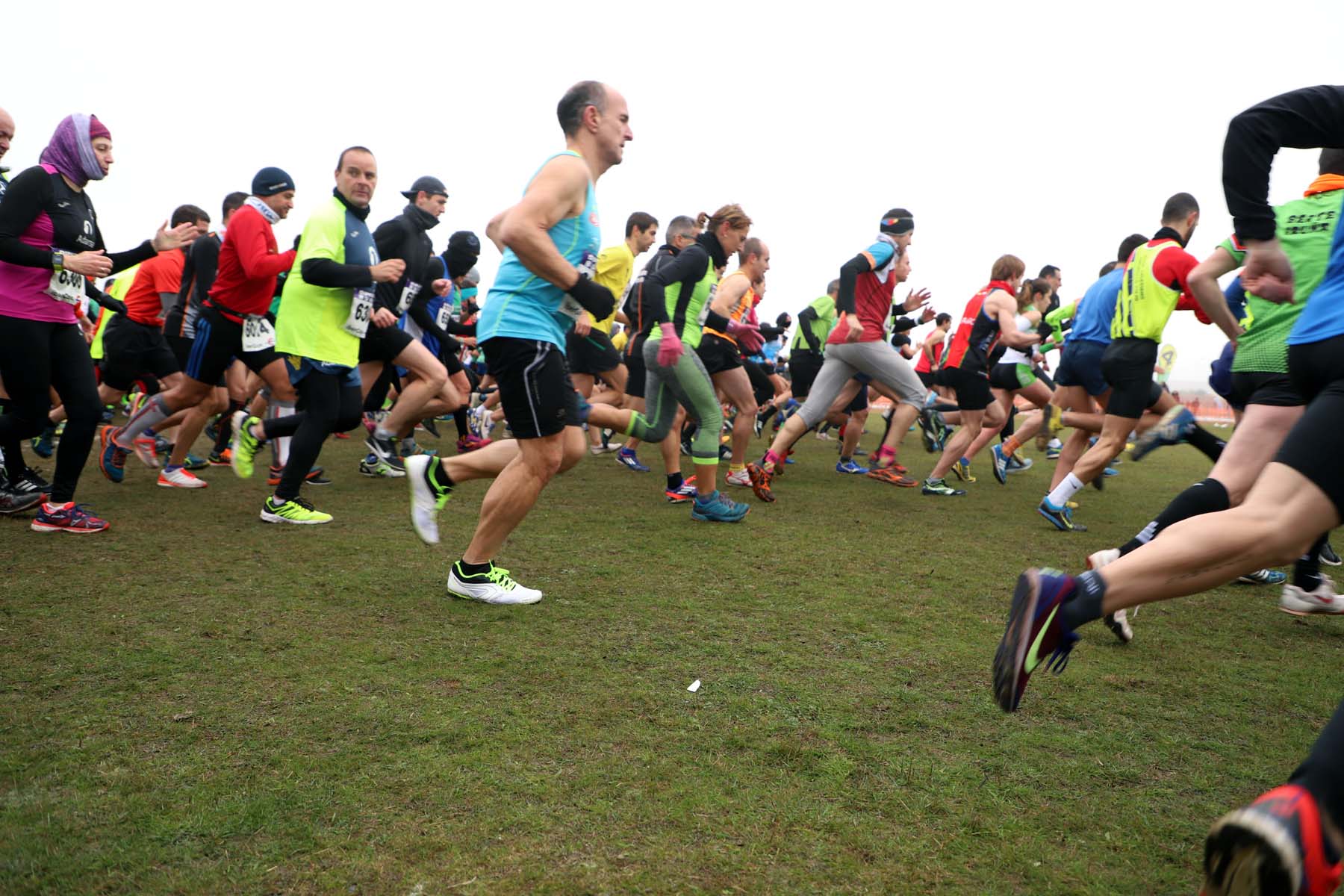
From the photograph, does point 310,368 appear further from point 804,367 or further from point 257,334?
point 804,367

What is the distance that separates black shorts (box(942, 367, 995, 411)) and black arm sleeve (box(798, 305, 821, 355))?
2.15 meters

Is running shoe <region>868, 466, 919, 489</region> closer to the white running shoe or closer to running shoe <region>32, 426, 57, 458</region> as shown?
the white running shoe

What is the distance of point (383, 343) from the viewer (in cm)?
688

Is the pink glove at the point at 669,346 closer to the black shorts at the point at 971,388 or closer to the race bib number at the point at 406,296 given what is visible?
the race bib number at the point at 406,296

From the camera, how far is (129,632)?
330 cm

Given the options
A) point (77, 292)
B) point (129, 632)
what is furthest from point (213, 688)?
point (77, 292)

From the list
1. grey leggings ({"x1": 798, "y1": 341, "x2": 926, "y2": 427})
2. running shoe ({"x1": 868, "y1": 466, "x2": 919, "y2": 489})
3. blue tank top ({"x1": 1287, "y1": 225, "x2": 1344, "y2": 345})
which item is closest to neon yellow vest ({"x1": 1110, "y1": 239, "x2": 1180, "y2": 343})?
grey leggings ({"x1": 798, "y1": 341, "x2": 926, "y2": 427})

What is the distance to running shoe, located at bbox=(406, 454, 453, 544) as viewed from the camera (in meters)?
4.02

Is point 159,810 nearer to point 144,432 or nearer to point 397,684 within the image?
point 397,684

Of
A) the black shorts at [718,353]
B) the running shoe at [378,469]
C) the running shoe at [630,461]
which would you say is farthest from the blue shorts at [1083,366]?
the running shoe at [378,469]

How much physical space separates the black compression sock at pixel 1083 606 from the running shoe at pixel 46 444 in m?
8.70

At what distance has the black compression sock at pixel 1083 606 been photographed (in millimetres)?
2049

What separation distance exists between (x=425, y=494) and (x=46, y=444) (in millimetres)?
6493

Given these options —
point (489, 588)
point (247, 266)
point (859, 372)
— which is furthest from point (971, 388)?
point (247, 266)
